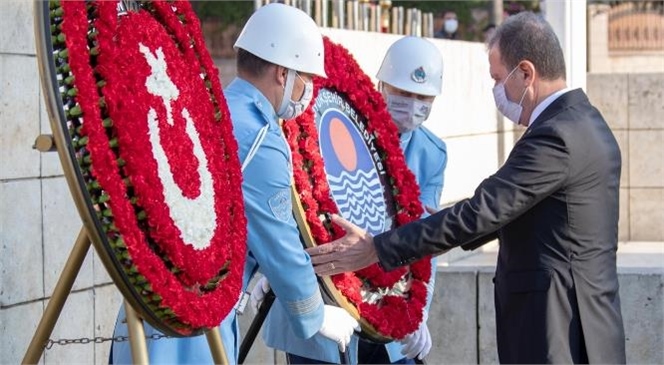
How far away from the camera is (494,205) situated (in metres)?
4.61

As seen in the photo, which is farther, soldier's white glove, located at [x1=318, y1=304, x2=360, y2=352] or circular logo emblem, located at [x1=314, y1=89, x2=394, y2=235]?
circular logo emblem, located at [x1=314, y1=89, x2=394, y2=235]

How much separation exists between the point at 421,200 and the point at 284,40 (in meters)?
1.65

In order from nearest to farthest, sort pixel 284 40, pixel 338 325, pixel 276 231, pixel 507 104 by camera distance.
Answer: pixel 276 231 → pixel 284 40 → pixel 338 325 → pixel 507 104

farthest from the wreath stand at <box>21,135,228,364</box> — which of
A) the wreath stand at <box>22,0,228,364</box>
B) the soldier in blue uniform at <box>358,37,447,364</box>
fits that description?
the soldier in blue uniform at <box>358,37,447,364</box>

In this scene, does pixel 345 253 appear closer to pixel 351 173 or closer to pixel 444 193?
pixel 351 173

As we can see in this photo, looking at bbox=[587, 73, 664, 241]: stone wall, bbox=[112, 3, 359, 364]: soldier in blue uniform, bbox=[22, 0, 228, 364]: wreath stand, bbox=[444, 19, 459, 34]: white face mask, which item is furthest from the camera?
bbox=[444, 19, 459, 34]: white face mask

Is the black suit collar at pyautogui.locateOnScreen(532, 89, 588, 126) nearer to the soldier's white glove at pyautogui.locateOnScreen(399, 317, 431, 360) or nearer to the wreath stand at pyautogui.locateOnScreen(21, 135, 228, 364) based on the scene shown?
the soldier's white glove at pyautogui.locateOnScreen(399, 317, 431, 360)

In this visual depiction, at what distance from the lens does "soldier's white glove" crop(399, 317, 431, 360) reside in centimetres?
527

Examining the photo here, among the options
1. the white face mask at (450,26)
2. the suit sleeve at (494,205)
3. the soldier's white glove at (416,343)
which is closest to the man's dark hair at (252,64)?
the suit sleeve at (494,205)

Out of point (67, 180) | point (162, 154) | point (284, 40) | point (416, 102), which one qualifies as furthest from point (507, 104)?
point (67, 180)

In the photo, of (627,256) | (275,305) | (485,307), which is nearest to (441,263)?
(485,307)

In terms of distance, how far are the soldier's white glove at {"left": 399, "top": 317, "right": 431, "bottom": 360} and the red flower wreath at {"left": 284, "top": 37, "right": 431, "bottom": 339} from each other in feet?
0.36

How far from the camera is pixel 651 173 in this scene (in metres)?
12.2

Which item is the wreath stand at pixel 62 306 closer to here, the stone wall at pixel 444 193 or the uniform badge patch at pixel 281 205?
the uniform badge patch at pixel 281 205
